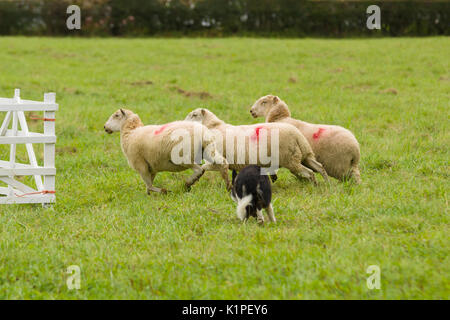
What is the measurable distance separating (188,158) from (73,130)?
14.4 feet

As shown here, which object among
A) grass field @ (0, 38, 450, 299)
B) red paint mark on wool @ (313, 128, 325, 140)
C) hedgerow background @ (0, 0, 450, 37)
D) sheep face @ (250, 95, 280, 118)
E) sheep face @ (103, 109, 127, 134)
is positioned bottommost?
grass field @ (0, 38, 450, 299)

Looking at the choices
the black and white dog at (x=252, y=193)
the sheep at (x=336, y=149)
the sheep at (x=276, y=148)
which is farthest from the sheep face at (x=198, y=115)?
the black and white dog at (x=252, y=193)

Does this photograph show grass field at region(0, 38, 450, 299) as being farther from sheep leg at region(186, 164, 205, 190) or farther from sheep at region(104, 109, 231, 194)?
sheep at region(104, 109, 231, 194)

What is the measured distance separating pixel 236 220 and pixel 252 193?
572 millimetres

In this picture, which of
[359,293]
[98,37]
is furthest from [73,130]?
[98,37]

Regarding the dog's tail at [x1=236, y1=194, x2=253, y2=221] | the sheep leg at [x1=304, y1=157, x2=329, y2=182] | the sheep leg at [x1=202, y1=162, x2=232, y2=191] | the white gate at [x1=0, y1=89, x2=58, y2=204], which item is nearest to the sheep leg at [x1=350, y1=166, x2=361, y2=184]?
the sheep leg at [x1=304, y1=157, x2=329, y2=182]

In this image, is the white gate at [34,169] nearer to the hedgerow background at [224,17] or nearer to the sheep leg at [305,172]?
the sheep leg at [305,172]

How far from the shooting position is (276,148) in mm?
6512

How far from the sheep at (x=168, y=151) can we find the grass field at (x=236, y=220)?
0.89 ft

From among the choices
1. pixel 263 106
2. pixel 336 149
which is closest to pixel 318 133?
pixel 336 149

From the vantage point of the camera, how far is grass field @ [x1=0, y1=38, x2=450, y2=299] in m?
4.05

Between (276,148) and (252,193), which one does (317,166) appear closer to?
(276,148)

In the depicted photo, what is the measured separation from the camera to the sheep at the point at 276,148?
21.5 feet

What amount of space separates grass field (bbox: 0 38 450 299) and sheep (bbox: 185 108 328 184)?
0.87ft
